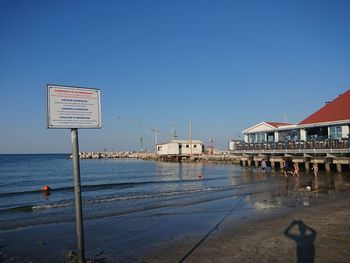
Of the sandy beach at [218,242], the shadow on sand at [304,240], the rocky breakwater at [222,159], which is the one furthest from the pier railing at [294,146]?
the shadow on sand at [304,240]

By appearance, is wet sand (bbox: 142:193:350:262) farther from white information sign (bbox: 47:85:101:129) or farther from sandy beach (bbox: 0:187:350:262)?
white information sign (bbox: 47:85:101:129)

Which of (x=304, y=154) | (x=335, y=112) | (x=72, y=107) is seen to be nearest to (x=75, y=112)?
(x=72, y=107)

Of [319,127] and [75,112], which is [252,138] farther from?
[75,112]

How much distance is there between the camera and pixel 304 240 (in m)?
8.67

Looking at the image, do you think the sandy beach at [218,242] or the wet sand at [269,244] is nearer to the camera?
the wet sand at [269,244]

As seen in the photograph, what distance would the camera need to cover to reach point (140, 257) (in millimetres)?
8430

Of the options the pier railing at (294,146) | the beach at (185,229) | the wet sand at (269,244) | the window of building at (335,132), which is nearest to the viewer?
the wet sand at (269,244)

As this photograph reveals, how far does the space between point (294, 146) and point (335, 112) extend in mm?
5776

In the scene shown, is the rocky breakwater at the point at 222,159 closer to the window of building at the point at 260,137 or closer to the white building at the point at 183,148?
the white building at the point at 183,148

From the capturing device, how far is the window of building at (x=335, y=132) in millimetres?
33062

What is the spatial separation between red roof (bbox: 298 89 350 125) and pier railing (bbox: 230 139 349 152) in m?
3.41

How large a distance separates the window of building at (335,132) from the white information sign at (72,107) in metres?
31.9

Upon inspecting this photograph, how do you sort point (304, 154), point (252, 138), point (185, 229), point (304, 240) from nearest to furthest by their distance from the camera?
point (304, 240) < point (185, 229) < point (304, 154) < point (252, 138)

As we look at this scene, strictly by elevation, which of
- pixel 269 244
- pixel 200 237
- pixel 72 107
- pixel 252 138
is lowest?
pixel 200 237
